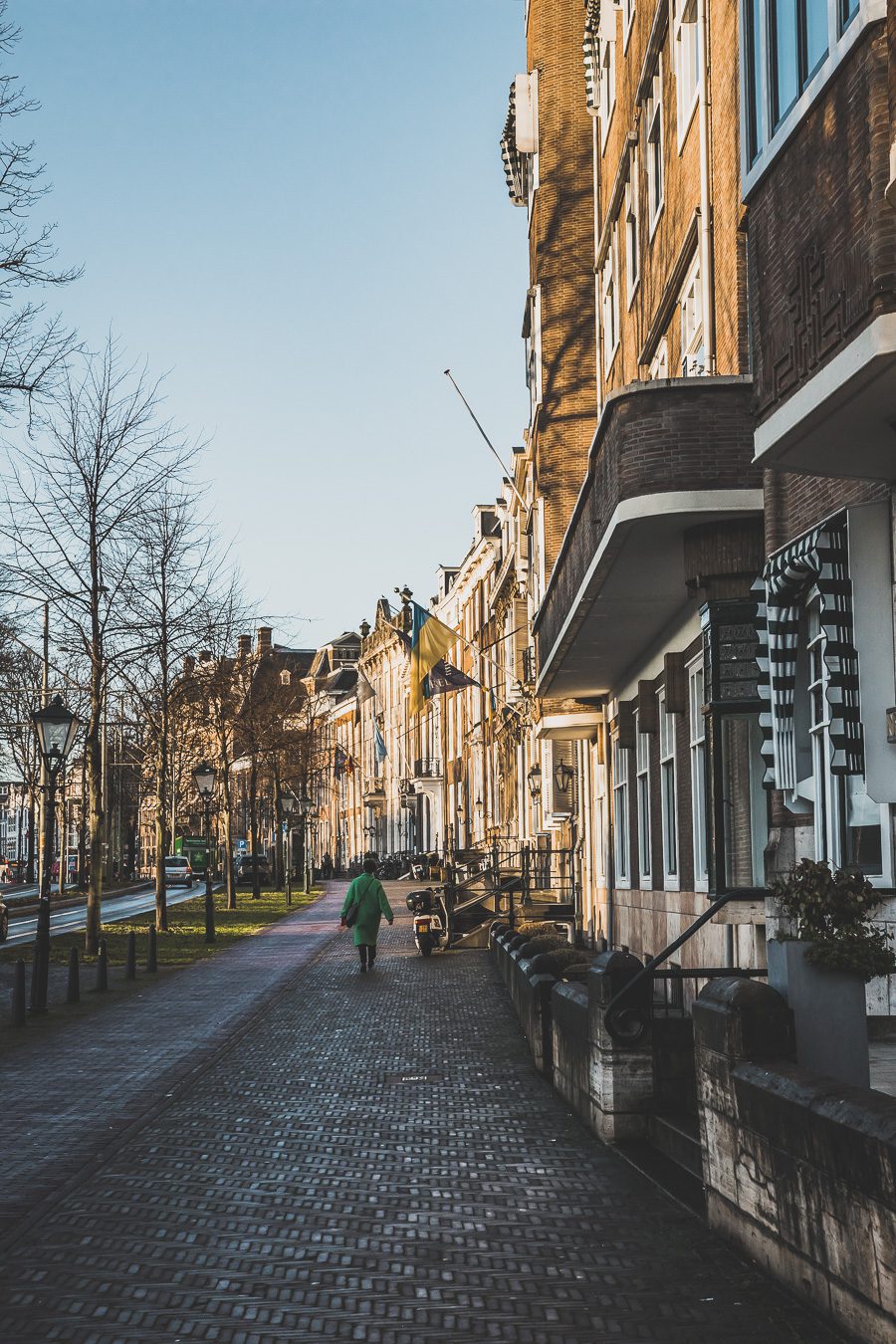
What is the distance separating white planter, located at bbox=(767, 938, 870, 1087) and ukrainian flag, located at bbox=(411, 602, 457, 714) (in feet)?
96.5

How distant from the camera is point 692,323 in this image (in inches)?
679

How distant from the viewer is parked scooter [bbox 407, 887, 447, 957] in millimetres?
29344

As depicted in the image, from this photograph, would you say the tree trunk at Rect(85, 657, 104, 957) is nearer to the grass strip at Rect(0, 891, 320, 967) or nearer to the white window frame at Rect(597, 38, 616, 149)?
the grass strip at Rect(0, 891, 320, 967)

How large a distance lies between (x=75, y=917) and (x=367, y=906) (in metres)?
23.1

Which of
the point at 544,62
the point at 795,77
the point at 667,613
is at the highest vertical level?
the point at 544,62

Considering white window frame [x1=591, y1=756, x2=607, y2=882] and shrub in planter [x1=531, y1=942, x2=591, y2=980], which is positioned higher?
white window frame [x1=591, y1=756, x2=607, y2=882]

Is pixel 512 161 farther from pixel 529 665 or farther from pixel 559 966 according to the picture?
pixel 559 966

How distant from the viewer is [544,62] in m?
29.7

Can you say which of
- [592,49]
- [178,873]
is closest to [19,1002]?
[592,49]

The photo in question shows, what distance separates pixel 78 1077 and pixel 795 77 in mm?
9423

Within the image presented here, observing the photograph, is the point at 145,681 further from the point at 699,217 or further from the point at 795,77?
the point at 795,77

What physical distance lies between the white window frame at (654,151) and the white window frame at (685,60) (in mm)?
1128

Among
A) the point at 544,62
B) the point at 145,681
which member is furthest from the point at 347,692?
the point at 544,62

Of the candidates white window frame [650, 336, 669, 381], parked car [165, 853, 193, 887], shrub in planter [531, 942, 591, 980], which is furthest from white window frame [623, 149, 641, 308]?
parked car [165, 853, 193, 887]
